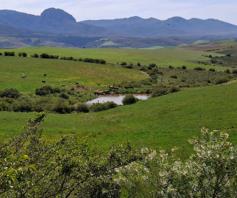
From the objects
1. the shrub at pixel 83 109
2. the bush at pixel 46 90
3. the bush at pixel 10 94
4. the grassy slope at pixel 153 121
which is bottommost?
the bush at pixel 46 90

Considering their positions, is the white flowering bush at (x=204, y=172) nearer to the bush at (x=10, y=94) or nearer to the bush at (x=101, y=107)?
the bush at (x=101, y=107)

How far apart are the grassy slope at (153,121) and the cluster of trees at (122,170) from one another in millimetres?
16256

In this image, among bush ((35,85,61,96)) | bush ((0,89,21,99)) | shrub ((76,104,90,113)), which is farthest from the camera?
bush ((35,85,61,96))

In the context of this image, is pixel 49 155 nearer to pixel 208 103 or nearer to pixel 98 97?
pixel 208 103

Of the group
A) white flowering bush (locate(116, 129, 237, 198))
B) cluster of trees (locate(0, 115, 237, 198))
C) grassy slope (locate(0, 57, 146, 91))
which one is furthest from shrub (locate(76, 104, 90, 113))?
white flowering bush (locate(116, 129, 237, 198))

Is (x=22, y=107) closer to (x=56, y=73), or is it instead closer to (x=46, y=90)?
(x=46, y=90)

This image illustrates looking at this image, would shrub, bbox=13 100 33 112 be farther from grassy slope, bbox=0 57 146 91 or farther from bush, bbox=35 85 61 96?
grassy slope, bbox=0 57 146 91

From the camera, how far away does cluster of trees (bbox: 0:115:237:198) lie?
14.1 metres

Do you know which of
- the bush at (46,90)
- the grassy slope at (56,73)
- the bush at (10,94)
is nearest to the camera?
the bush at (10,94)

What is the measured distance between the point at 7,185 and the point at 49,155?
512cm

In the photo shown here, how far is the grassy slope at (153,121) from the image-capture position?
3716cm

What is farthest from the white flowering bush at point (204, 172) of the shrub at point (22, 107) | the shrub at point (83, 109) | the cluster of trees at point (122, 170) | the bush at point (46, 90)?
the bush at point (46, 90)

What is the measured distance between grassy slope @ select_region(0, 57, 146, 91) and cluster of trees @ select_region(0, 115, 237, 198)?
68057mm

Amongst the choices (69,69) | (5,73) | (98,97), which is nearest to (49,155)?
(98,97)
